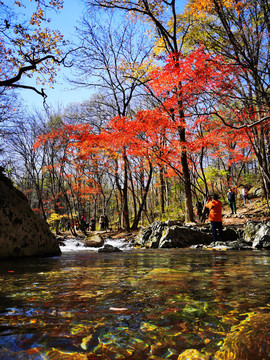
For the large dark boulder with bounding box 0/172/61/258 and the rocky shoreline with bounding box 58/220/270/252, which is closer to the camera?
the large dark boulder with bounding box 0/172/61/258

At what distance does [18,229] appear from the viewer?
5.58 m

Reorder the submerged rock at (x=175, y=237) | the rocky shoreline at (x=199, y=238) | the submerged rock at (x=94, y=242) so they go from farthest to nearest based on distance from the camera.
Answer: the submerged rock at (x=94, y=242)
the submerged rock at (x=175, y=237)
the rocky shoreline at (x=199, y=238)

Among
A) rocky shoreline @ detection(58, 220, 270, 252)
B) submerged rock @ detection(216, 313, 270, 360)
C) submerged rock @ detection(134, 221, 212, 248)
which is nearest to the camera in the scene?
submerged rock @ detection(216, 313, 270, 360)

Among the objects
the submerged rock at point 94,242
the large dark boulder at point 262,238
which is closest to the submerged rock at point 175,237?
the large dark boulder at point 262,238

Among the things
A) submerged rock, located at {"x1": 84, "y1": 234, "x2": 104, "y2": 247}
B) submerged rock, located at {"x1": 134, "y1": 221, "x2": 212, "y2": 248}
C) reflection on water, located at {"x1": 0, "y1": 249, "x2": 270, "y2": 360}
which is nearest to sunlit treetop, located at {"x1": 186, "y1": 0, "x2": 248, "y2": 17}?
reflection on water, located at {"x1": 0, "y1": 249, "x2": 270, "y2": 360}

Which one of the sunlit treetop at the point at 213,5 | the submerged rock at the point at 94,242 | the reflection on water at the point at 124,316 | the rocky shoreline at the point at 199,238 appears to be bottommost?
the submerged rock at the point at 94,242

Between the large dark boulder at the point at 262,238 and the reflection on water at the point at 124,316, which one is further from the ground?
the reflection on water at the point at 124,316

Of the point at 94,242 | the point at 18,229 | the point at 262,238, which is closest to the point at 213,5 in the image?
the point at 262,238

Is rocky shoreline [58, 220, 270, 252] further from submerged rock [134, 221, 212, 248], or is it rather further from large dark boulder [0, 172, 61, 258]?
large dark boulder [0, 172, 61, 258]

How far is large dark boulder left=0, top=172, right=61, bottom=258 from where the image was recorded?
5340mm

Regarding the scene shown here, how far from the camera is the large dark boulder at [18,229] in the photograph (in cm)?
534

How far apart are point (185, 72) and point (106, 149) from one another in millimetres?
6646

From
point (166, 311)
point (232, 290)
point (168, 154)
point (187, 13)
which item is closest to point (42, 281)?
point (166, 311)

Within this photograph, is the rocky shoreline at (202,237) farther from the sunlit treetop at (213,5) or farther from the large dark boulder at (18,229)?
the sunlit treetop at (213,5)
